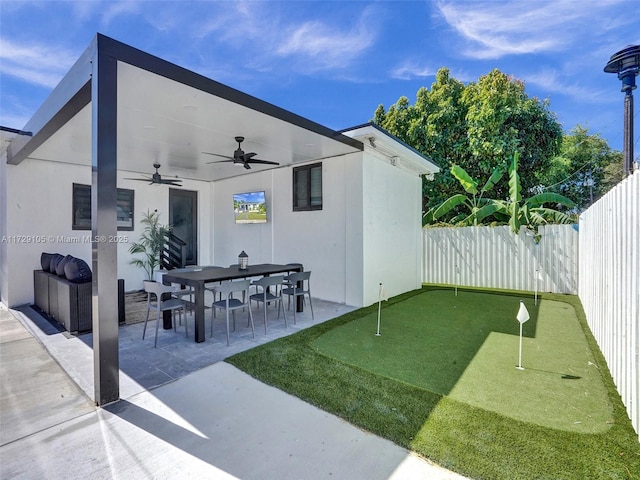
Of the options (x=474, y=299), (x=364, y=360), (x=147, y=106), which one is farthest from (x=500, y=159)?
(x=147, y=106)

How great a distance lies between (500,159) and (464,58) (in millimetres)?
4691

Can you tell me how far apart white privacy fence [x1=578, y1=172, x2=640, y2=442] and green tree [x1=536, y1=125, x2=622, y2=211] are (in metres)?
16.0

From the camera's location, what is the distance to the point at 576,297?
7719 millimetres

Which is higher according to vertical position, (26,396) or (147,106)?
(147,106)

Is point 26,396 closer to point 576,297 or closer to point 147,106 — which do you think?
point 147,106

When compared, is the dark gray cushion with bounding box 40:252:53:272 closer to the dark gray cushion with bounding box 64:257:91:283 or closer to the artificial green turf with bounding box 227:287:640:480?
the dark gray cushion with bounding box 64:257:91:283

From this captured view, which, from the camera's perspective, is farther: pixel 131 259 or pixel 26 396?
pixel 131 259

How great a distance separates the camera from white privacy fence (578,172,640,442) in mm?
2479

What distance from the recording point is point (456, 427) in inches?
96.1

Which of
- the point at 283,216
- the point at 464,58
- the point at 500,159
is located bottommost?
the point at 283,216

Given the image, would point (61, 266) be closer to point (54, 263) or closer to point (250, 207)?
point (54, 263)

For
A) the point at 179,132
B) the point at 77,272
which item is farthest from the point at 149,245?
the point at 179,132

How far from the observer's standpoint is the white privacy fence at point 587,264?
8.58 feet

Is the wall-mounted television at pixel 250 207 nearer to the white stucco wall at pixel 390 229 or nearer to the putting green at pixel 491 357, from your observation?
the white stucco wall at pixel 390 229
